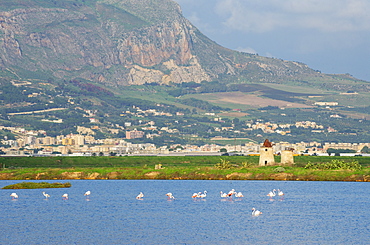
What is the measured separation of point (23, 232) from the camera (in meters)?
66.2

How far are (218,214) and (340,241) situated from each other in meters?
20.9

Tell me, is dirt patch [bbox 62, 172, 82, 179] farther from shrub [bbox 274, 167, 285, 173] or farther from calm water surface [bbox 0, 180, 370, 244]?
shrub [bbox 274, 167, 285, 173]

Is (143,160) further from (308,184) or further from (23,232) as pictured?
(23,232)

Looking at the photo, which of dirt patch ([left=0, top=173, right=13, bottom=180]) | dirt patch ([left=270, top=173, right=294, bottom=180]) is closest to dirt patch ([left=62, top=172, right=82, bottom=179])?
dirt patch ([left=0, top=173, right=13, bottom=180])

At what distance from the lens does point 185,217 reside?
77.0m

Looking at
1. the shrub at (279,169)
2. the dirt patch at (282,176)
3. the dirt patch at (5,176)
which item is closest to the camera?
the dirt patch at (282,176)

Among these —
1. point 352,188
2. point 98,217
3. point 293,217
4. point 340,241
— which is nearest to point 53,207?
point 98,217

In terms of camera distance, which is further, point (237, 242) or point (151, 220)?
point (151, 220)

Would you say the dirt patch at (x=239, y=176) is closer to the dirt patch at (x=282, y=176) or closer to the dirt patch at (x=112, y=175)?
the dirt patch at (x=282, y=176)

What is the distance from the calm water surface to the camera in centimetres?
6319

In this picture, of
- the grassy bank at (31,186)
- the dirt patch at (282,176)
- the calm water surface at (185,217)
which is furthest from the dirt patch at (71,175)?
the dirt patch at (282,176)

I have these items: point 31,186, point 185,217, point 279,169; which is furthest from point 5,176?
point 185,217

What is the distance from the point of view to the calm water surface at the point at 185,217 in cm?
6319

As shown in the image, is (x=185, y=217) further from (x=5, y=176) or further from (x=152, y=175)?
(x=5, y=176)
